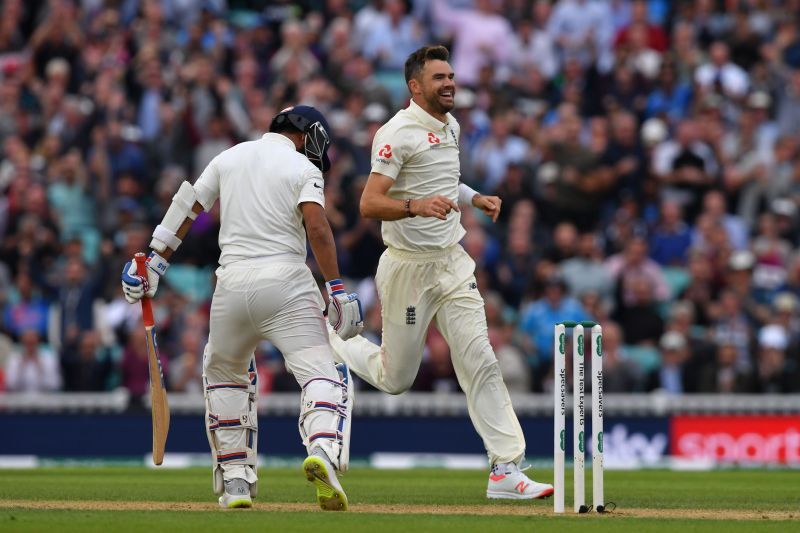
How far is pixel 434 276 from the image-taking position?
10.8 metres

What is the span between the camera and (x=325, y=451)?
916 centimetres

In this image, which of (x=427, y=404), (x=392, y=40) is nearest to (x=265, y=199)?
(x=427, y=404)

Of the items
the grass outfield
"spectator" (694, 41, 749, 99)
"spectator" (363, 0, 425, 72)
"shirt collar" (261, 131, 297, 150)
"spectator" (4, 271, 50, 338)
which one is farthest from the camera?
"spectator" (363, 0, 425, 72)

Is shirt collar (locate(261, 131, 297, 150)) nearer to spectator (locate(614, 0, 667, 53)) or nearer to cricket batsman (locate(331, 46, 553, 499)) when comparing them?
cricket batsman (locate(331, 46, 553, 499))

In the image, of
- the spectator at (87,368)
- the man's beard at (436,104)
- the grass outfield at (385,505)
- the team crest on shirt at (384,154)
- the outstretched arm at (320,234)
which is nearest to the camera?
the grass outfield at (385,505)

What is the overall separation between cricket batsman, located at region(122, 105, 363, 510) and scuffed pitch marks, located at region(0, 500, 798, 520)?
264 mm

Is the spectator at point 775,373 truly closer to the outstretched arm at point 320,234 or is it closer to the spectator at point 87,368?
the spectator at point 87,368

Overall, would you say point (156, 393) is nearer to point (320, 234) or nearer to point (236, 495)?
point (236, 495)

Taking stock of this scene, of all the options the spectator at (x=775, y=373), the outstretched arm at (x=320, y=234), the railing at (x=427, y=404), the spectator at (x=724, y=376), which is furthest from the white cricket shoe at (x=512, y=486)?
the spectator at (x=775, y=373)

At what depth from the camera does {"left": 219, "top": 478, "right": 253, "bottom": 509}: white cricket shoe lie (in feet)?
31.8

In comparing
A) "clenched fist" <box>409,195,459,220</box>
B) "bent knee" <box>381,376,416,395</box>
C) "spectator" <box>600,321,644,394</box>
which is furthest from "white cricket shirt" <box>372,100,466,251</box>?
"spectator" <box>600,321,644,394</box>

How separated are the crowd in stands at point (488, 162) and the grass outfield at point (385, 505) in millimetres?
3366

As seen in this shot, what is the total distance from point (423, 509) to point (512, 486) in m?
0.86

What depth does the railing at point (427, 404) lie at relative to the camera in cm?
1681
